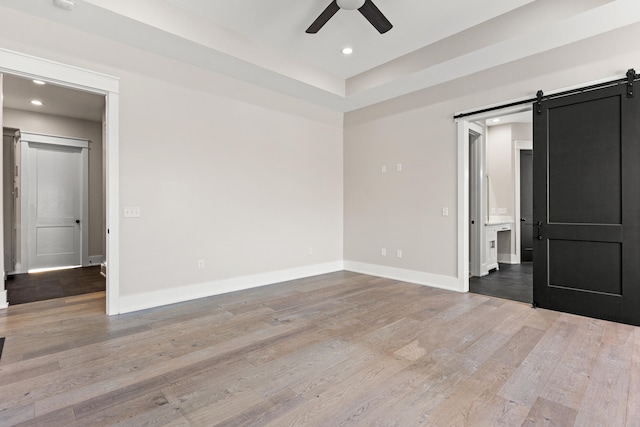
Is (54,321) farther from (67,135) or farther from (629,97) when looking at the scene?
(629,97)

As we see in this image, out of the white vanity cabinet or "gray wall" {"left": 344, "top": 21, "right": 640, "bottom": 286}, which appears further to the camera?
the white vanity cabinet

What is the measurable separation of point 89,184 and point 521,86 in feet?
25.5

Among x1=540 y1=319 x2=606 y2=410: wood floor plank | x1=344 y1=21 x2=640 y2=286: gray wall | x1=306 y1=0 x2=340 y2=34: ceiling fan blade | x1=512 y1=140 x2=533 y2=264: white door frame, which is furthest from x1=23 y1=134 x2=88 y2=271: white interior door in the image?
x1=512 y1=140 x2=533 y2=264: white door frame

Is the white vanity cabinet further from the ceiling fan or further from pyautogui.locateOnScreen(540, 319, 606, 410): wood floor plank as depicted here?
the ceiling fan

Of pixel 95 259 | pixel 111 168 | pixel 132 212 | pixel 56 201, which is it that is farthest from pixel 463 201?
pixel 56 201

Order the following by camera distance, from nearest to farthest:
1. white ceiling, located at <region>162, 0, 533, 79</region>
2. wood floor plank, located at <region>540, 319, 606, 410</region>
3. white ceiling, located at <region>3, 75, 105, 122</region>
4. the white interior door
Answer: wood floor plank, located at <region>540, 319, 606, 410</region> → white ceiling, located at <region>162, 0, 533, 79</region> → white ceiling, located at <region>3, 75, 105, 122</region> → the white interior door

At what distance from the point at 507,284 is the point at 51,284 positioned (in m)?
6.92

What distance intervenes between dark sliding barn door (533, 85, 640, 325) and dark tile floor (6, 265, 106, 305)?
5860 mm

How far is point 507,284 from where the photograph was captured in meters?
4.71

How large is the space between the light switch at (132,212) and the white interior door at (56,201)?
13.2 ft

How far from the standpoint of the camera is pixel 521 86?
12.1ft

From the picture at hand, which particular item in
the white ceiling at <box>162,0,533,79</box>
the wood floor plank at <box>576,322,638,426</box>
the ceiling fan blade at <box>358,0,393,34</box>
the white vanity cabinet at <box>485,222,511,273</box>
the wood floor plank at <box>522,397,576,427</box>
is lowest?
the wood floor plank at <box>522,397,576,427</box>

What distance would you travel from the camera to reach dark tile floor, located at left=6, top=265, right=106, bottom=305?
404cm

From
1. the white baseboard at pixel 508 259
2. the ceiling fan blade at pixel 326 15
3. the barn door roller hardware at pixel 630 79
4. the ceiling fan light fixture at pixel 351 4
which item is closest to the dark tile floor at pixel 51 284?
the ceiling fan blade at pixel 326 15
